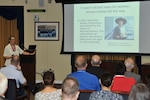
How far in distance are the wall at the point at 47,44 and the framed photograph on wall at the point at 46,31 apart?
12 cm

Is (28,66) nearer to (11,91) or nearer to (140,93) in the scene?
(11,91)

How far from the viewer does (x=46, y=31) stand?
1011 cm

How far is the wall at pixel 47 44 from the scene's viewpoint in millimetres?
9977

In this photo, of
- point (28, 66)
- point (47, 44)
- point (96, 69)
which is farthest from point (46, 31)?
point (96, 69)

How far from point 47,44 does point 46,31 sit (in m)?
0.41

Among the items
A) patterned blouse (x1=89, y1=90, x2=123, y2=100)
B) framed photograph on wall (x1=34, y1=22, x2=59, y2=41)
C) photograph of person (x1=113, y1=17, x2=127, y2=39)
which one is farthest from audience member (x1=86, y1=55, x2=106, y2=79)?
framed photograph on wall (x1=34, y1=22, x2=59, y2=41)

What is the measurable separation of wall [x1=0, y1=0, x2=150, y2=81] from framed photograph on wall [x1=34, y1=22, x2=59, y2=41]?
12 cm

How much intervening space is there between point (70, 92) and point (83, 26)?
6231 mm

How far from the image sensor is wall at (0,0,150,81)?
32.7ft

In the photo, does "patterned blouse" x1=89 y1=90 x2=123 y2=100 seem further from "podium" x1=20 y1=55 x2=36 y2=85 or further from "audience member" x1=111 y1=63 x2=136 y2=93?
"podium" x1=20 y1=55 x2=36 y2=85

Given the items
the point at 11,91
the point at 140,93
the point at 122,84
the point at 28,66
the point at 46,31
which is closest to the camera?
the point at 140,93

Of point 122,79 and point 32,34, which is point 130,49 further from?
point 122,79

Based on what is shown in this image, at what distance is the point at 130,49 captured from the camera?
8.80m

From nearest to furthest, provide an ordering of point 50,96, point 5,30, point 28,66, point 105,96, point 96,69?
point 105,96 < point 50,96 < point 96,69 < point 28,66 < point 5,30
